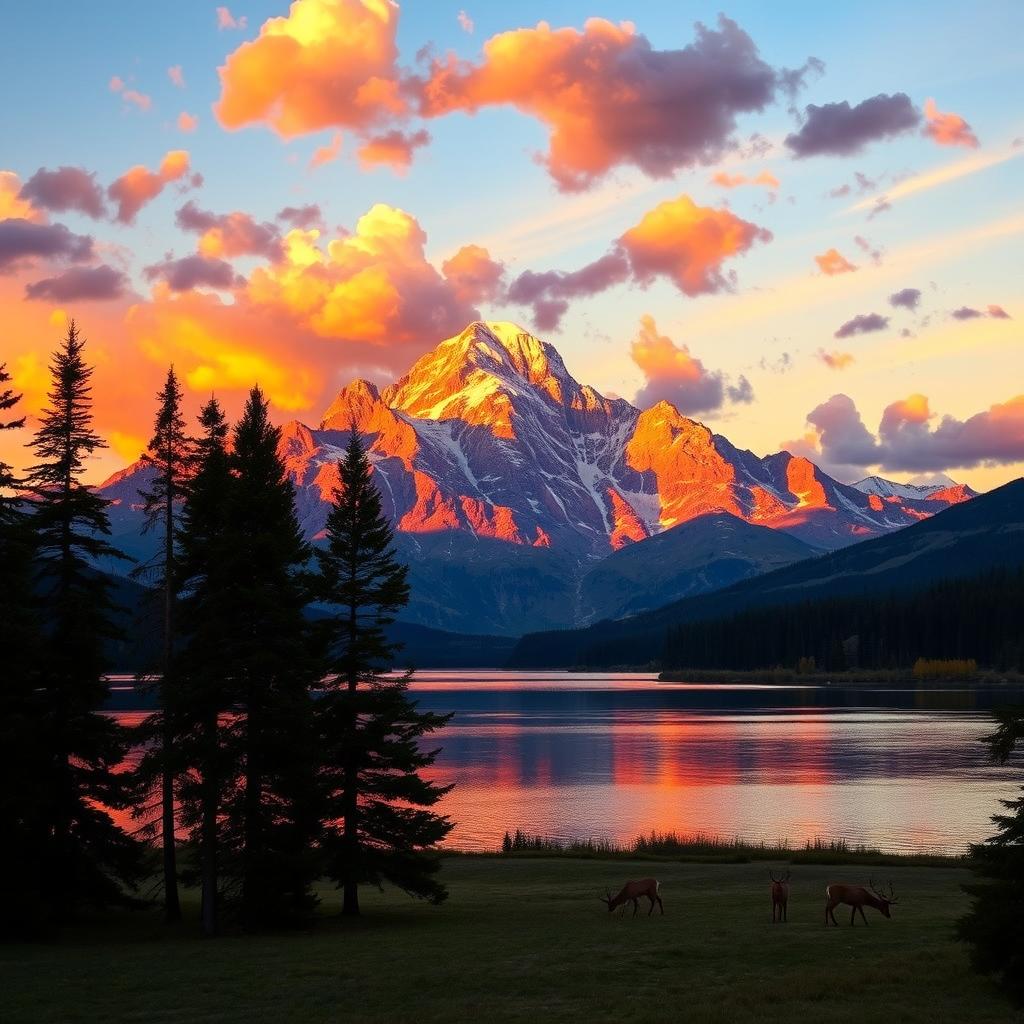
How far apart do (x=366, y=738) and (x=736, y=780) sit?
215 ft

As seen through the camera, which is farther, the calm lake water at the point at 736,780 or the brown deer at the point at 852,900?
the calm lake water at the point at 736,780

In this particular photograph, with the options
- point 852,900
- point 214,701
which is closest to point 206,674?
point 214,701

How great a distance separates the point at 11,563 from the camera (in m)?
45.2

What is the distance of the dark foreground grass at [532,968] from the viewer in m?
27.1

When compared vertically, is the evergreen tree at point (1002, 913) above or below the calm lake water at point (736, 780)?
above

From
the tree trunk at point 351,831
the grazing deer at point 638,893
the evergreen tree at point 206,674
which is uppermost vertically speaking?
the evergreen tree at point 206,674

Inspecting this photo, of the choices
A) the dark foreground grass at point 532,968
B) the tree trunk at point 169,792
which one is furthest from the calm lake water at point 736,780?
the dark foreground grass at point 532,968

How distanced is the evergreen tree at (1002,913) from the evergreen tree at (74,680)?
99.7 feet

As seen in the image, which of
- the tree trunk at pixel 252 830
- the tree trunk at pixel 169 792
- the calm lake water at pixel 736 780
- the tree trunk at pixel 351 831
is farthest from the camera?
the calm lake water at pixel 736 780

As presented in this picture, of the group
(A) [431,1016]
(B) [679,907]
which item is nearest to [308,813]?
(B) [679,907]

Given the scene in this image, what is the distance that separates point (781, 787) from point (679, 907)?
190 ft

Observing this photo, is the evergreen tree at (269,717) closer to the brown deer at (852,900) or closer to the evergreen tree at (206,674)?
the evergreen tree at (206,674)

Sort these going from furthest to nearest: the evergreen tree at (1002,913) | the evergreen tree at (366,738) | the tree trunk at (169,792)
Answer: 1. the tree trunk at (169,792)
2. the evergreen tree at (366,738)
3. the evergreen tree at (1002,913)

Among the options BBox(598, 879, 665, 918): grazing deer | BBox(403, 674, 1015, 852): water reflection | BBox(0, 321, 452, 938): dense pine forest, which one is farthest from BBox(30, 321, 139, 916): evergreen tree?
BBox(403, 674, 1015, 852): water reflection
